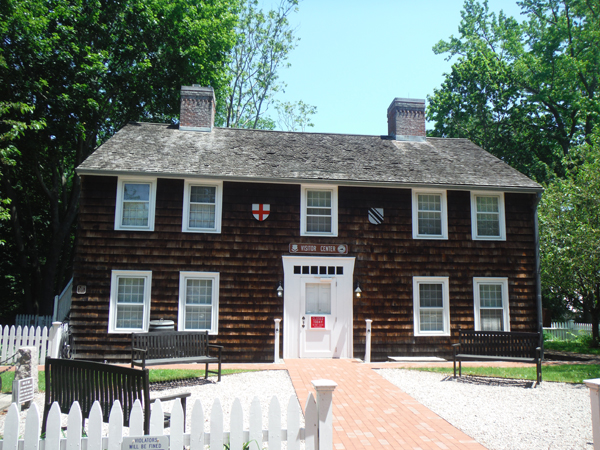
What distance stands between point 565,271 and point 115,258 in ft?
54.8

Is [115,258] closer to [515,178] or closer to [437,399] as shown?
Answer: [437,399]

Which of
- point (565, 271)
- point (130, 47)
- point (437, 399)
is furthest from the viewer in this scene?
point (130, 47)

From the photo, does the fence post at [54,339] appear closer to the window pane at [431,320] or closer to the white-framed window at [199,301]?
the white-framed window at [199,301]

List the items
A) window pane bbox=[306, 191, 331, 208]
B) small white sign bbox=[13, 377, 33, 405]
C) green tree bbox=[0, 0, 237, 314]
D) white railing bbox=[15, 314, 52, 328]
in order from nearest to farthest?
1. small white sign bbox=[13, 377, 33, 405]
2. window pane bbox=[306, 191, 331, 208]
3. green tree bbox=[0, 0, 237, 314]
4. white railing bbox=[15, 314, 52, 328]

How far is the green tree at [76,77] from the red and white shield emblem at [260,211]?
26.6 ft

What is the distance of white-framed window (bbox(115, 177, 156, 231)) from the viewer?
1416 centimetres

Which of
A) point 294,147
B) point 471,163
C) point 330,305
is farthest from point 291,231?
point 471,163

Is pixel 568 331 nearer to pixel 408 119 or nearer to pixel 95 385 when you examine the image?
pixel 408 119

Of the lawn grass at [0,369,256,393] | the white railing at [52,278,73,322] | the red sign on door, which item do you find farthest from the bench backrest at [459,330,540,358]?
Result: the white railing at [52,278,73,322]

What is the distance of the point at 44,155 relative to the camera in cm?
1997

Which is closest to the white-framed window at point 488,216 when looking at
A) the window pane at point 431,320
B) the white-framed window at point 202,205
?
the window pane at point 431,320

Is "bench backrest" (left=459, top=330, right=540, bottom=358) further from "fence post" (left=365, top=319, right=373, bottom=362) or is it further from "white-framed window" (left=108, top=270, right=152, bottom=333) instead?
"white-framed window" (left=108, top=270, right=152, bottom=333)

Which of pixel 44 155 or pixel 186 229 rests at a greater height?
pixel 44 155

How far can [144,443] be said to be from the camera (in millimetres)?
4152
